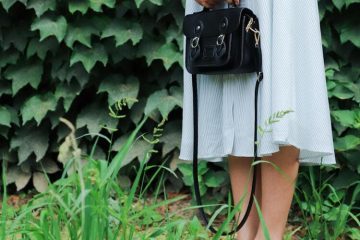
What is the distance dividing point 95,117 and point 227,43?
4.95ft

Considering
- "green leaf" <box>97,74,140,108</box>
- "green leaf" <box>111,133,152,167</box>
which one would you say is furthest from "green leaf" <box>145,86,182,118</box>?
"green leaf" <box>111,133,152,167</box>

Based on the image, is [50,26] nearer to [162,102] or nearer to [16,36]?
[16,36]

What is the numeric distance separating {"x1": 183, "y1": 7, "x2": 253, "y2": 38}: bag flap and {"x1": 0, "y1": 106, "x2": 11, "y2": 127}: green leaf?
5.13 feet

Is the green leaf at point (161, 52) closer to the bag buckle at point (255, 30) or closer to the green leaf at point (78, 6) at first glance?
the green leaf at point (78, 6)

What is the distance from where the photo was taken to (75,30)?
3.41m

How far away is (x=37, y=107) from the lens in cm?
351

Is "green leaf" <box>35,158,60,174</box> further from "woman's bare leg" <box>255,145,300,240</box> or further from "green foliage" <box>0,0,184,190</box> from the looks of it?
"woman's bare leg" <box>255,145,300,240</box>

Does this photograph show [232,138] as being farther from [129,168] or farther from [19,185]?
[19,185]

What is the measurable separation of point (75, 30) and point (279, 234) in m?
1.65

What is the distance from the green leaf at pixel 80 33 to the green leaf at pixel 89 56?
0.06 metres

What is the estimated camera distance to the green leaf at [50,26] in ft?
10.9

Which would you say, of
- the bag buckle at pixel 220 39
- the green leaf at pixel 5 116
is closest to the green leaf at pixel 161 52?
the green leaf at pixel 5 116

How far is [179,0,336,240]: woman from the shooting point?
2.10m

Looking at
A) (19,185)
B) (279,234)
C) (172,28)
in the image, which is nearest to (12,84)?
(19,185)
